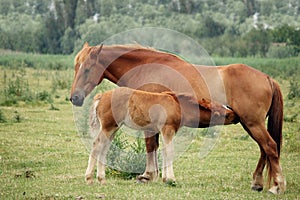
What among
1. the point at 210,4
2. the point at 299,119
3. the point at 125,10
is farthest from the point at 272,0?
the point at 299,119

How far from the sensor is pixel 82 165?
1141 centimetres

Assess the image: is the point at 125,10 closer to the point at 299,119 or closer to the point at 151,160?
the point at 299,119

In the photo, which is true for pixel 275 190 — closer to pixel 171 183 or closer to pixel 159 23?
pixel 171 183

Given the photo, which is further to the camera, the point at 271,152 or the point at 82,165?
the point at 82,165

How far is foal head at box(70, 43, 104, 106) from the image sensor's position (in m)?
9.47

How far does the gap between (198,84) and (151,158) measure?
1.36m

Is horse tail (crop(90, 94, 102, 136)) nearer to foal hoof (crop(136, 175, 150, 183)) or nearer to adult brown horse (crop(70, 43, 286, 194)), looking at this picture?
adult brown horse (crop(70, 43, 286, 194))

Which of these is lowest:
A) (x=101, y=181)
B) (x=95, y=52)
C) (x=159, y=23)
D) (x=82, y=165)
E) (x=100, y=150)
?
(x=159, y=23)

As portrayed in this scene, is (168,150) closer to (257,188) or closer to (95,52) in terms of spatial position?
(257,188)

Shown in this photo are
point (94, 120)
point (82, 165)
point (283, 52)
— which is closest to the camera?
point (94, 120)

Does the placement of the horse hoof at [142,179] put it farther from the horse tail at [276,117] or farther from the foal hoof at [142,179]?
the horse tail at [276,117]

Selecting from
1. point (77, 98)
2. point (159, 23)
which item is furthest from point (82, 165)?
point (159, 23)

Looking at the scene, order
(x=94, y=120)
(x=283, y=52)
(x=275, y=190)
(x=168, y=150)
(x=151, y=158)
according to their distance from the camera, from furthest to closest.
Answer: (x=283, y=52)
(x=151, y=158)
(x=94, y=120)
(x=168, y=150)
(x=275, y=190)

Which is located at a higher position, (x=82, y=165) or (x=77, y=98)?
(x=77, y=98)
